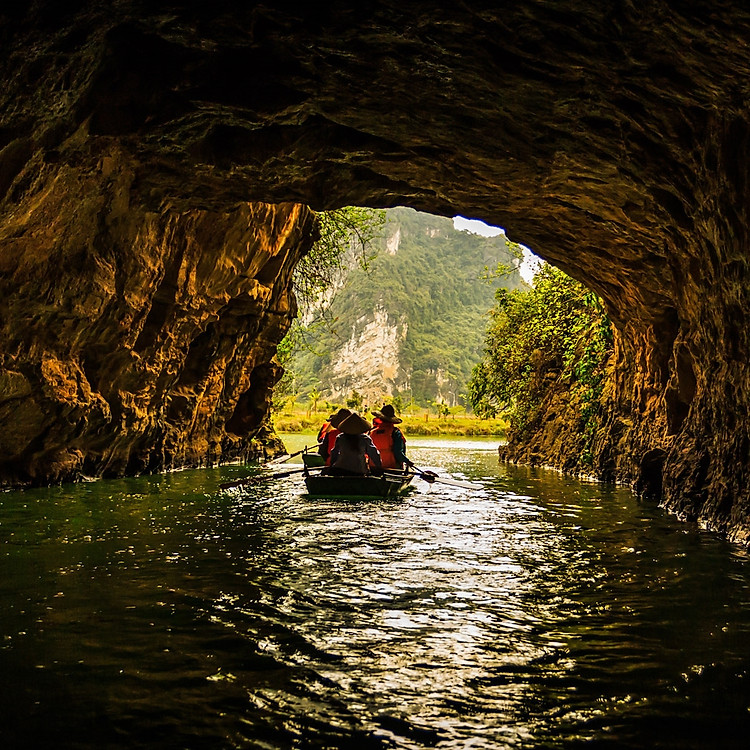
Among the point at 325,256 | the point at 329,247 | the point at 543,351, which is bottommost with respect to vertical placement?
the point at 543,351

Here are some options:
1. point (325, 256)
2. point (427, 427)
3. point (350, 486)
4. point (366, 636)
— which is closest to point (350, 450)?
point (350, 486)

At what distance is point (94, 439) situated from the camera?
48.8ft

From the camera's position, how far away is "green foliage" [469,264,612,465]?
781 inches

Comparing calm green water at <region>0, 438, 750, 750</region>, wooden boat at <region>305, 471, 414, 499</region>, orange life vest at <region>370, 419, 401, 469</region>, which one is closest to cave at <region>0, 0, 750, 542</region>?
calm green water at <region>0, 438, 750, 750</region>

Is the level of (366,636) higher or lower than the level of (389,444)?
lower

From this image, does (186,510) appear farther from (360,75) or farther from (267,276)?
(267,276)

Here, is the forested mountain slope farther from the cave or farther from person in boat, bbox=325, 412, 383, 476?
person in boat, bbox=325, 412, 383, 476

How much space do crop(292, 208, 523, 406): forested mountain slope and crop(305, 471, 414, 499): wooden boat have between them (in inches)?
3997

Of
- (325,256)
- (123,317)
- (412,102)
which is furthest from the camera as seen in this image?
(325,256)

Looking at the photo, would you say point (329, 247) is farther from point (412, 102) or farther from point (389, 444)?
point (412, 102)

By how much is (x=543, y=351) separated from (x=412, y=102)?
1835cm

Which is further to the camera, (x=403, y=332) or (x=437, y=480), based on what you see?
(x=403, y=332)

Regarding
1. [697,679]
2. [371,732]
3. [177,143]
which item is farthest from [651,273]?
[371,732]

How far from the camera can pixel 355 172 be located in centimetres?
1120
